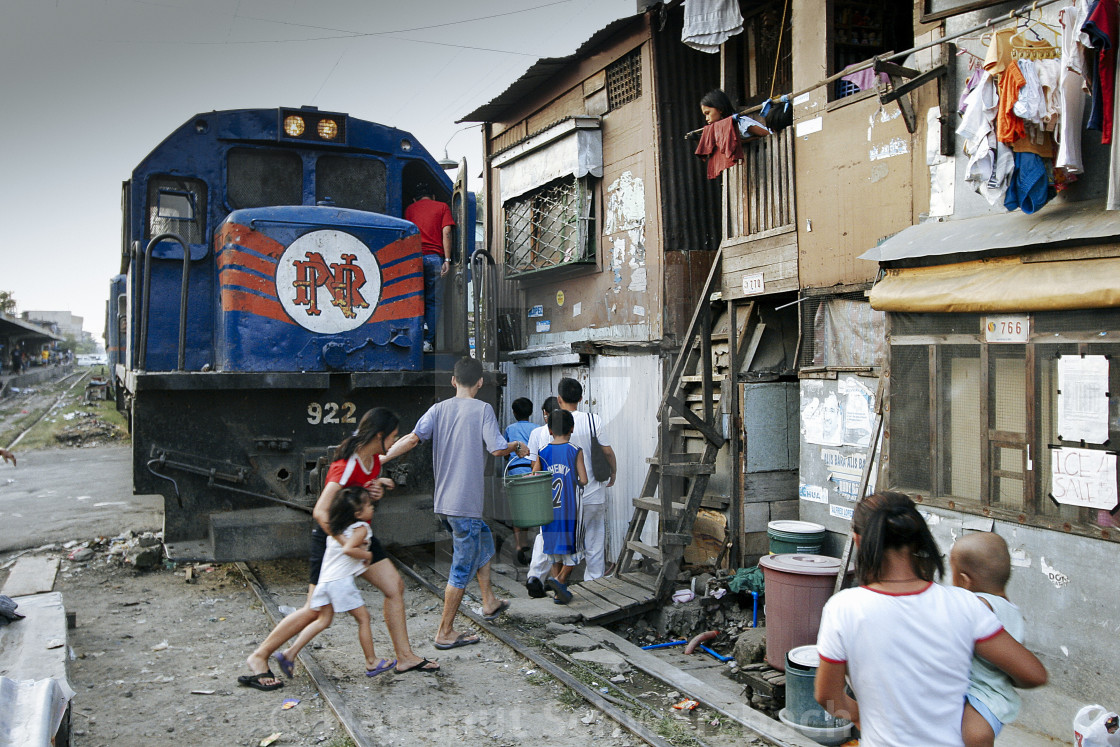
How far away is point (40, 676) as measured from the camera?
13.2 feet

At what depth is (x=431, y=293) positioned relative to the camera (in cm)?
787

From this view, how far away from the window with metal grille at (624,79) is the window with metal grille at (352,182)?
105 inches

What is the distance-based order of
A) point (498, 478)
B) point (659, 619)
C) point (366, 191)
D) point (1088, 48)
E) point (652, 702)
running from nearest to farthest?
1. point (1088, 48)
2. point (652, 702)
3. point (659, 619)
4. point (366, 191)
5. point (498, 478)

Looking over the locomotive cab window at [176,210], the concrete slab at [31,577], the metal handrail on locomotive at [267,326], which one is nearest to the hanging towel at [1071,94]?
the metal handrail on locomotive at [267,326]

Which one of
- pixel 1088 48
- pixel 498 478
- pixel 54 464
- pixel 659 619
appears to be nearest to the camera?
pixel 1088 48

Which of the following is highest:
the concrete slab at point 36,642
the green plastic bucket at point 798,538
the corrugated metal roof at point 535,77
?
the corrugated metal roof at point 535,77

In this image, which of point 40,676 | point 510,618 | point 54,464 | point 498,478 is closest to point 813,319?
point 510,618

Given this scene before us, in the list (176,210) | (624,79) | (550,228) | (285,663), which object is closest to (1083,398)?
(285,663)

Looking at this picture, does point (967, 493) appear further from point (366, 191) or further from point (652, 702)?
point (366, 191)

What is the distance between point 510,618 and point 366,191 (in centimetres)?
441

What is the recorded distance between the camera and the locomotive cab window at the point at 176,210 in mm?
7328

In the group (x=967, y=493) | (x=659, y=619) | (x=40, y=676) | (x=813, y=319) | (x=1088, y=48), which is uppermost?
(x=1088, y=48)

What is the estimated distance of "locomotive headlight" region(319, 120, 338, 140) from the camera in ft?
25.6

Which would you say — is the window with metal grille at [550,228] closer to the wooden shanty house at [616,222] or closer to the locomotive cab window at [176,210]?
the wooden shanty house at [616,222]
